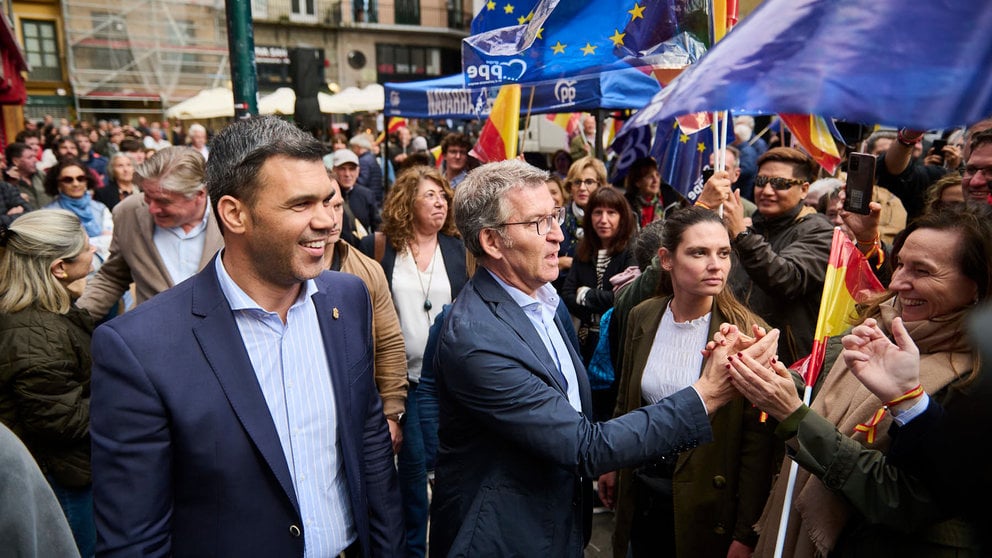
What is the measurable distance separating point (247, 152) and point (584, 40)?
8.74 feet

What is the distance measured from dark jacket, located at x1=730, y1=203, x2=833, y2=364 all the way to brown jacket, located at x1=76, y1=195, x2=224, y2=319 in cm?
259

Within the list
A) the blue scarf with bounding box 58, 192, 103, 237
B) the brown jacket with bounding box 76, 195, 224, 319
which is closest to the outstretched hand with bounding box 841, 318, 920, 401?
the brown jacket with bounding box 76, 195, 224, 319

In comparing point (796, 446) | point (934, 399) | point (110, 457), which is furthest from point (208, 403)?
point (934, 399)

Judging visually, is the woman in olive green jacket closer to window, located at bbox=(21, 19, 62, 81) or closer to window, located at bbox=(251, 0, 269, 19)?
window, located at bbox=(21, 19, 62, 81)

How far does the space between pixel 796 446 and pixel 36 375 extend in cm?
283

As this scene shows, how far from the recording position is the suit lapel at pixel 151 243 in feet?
11.1

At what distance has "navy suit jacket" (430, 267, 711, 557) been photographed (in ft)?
6.30

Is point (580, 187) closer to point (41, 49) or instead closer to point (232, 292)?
point (232, 292)

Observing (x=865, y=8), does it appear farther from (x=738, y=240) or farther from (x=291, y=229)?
(x=738, y=240)

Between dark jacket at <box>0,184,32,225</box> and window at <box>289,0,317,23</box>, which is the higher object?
window at <box>289,0,317,23</box>

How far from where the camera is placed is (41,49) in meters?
29.3

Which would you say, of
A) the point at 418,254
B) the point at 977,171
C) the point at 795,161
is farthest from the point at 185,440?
the point at 795,161

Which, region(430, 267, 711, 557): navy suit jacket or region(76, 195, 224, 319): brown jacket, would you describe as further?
region(76, 195, 224, 319): brown jacket

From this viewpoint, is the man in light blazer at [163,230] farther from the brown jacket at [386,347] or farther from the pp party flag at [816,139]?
the pp party flag at [816,139]
